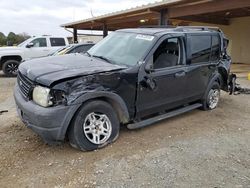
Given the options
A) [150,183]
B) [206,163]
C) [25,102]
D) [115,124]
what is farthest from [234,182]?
[25,102]

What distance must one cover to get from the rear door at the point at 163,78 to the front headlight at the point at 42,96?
1.50 metres

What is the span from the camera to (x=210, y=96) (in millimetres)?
6422

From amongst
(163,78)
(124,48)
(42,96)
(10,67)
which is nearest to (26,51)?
(10,67)

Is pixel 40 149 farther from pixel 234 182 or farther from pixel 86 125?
pixel 234 182

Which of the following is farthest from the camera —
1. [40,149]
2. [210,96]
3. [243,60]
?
[243,60]

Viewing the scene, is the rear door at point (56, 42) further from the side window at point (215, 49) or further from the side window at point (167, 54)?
the side window at point (167, 54)

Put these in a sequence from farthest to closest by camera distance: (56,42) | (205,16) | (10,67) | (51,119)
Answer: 1. (205,16)
2. (56,42)
3. (10,67)
4. (51,119)

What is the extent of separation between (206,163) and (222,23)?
58.7 feet

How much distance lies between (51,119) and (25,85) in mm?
899

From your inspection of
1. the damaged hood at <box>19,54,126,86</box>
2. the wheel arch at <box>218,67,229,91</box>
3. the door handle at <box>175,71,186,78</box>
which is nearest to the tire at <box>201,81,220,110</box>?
the wheel arch at <box>218,67,229,91</box>

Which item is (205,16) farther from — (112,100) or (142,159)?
(142,159)

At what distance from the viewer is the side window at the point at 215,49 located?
6.22m

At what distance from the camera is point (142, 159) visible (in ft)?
12.9

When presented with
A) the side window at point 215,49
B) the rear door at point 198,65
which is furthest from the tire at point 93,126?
the side window at point 215,49
